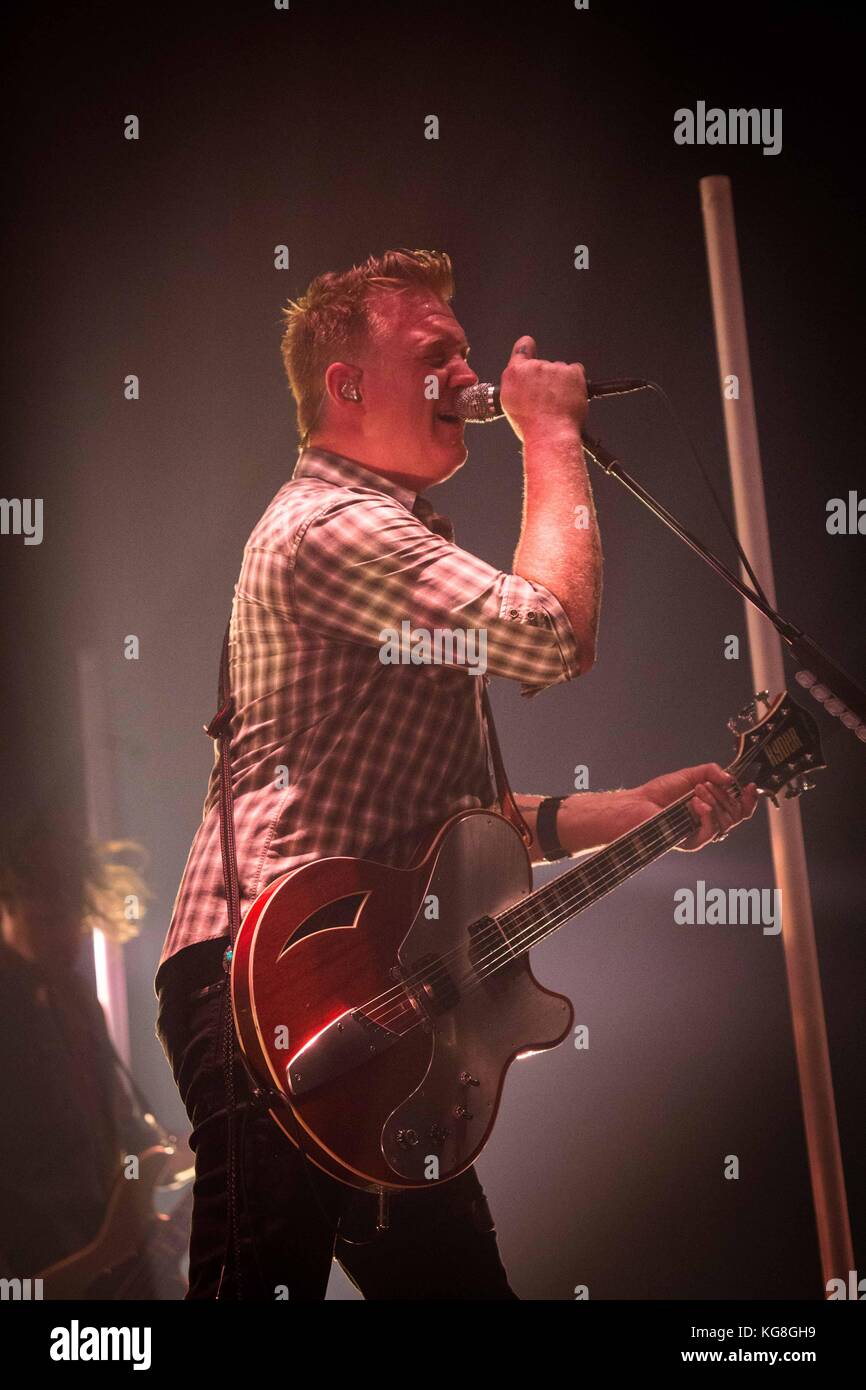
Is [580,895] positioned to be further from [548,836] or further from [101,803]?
[101,803]

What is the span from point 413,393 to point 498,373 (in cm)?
33

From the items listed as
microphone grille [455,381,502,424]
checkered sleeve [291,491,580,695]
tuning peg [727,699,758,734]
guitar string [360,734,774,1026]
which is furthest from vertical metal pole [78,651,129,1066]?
tuning peg [727,699,758,734]

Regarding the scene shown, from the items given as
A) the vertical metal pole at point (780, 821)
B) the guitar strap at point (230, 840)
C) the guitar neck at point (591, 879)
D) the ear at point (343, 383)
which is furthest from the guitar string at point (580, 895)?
the ear at point (343, 383)

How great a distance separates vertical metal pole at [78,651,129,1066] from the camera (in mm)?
2406

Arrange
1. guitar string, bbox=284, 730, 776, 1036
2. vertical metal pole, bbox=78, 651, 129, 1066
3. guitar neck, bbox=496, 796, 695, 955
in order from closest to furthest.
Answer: guitar string, bbox=284, 730, 776, 1036, guitar neck, bbox=496, 796, 695, 955, vertical metal pole, bbox=78, 651, 129, 1066

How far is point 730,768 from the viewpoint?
229 centimetres

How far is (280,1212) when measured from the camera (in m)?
1.80

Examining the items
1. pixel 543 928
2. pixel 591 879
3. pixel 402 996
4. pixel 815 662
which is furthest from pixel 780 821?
pixel 402 996

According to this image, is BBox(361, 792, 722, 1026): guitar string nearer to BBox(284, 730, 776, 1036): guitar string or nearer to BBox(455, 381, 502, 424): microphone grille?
BBox(284, 730, 776, 1036): guitar string

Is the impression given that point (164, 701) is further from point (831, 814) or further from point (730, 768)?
point (831, 814)

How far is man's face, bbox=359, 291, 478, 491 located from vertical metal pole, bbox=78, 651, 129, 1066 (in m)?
0.72

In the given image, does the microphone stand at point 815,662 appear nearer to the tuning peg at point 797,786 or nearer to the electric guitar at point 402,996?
the tuning peg at point 797,786

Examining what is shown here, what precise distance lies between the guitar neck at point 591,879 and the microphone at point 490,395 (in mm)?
726

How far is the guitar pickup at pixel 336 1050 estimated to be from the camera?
180cm
